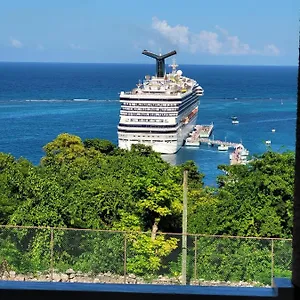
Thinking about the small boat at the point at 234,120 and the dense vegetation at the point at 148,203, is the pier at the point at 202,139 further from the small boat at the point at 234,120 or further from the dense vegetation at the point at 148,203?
the dense vegetation at the point at 148,203

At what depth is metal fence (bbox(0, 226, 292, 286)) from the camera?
2.06 meters

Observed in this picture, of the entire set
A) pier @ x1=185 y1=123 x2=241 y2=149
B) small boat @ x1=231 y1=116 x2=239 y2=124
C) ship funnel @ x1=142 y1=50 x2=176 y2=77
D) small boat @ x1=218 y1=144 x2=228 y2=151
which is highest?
ship funnel @ x1=142 y1=50 x2=176 y2=77

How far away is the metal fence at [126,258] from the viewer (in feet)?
6.76

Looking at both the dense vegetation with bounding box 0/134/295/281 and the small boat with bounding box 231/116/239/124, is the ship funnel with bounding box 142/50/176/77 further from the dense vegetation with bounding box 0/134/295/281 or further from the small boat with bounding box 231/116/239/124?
the dense vegetation with bounding box 0/134/295/281

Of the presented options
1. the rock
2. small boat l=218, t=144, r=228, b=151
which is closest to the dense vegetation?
the rock

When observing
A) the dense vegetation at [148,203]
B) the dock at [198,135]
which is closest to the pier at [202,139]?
the dock at [198,135]

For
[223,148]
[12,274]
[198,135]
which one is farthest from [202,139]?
[12,274]

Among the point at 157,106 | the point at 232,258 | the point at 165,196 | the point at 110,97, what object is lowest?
the point at 232,258

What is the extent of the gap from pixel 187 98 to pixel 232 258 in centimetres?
1837

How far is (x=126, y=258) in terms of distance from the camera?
7.74 feet

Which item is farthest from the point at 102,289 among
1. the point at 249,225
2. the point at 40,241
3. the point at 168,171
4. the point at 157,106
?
the point at 157,106

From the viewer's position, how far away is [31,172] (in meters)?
5.34

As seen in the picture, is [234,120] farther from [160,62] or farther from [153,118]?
[153,118]

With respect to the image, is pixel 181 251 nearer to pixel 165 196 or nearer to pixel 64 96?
pixel 165 196
